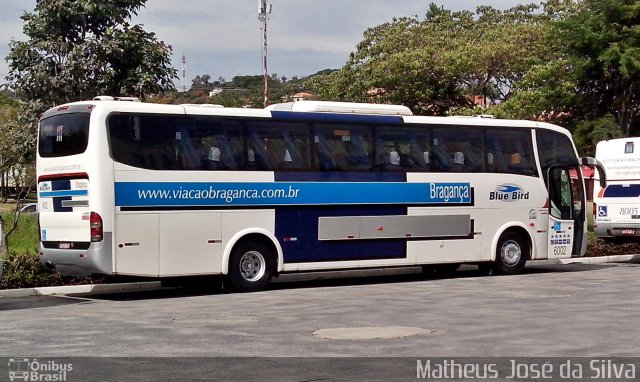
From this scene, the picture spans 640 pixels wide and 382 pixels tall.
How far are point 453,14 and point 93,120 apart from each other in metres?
43.0

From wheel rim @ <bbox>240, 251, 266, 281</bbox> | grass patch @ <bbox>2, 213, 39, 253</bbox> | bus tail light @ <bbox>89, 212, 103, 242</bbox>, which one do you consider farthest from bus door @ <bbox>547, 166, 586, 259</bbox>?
grass patch @ <bbox>2, 213, 39, 253</bbox>

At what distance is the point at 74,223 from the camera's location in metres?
16.8

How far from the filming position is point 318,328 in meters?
11.9

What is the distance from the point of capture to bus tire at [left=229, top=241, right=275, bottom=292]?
704 inches

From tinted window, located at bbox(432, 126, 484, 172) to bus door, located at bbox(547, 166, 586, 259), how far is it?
7.35ft

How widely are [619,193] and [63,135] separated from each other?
15434 millimetres

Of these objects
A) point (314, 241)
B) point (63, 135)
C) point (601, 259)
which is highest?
point (63, 135)

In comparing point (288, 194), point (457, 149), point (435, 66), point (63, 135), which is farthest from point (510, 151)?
point (435, 66)

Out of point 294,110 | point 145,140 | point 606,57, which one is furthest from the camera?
point 606,57

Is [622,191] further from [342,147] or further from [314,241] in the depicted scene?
[314,241]

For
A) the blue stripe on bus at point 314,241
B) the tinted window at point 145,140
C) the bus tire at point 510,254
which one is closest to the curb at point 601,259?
the bus tire at point 510,254

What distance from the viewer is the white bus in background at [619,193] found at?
25.6m

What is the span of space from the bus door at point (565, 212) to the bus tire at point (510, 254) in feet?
2.43

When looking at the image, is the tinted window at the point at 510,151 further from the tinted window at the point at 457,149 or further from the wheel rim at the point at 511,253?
the wheel rim at the point at 511,253
